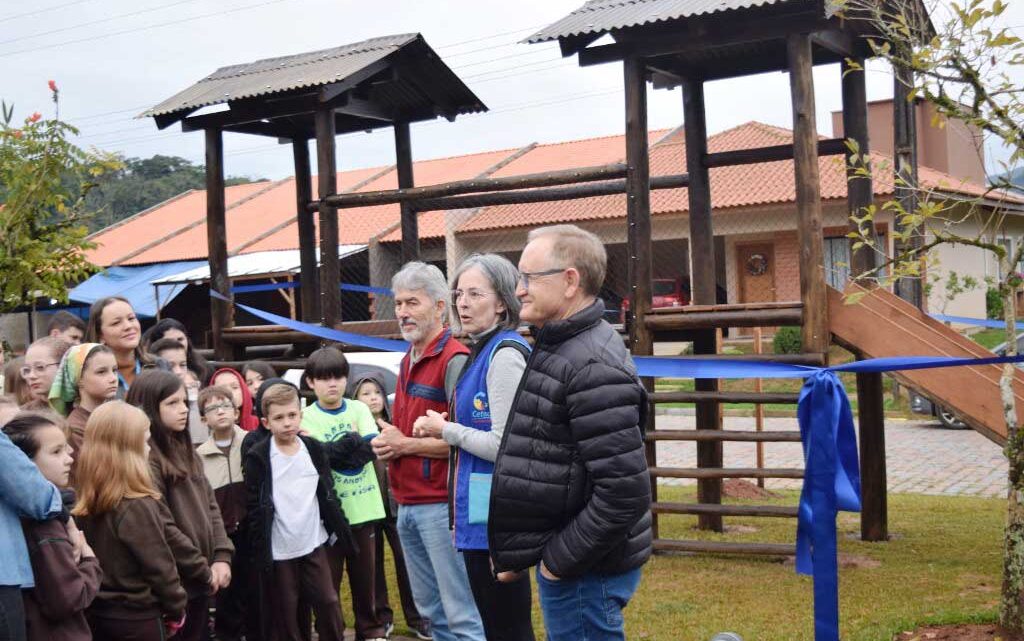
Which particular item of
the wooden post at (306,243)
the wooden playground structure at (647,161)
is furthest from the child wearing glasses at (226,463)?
the wooden post at (306,243)

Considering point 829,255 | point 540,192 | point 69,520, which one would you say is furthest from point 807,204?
point 829,255

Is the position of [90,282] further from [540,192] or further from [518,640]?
[518,640]

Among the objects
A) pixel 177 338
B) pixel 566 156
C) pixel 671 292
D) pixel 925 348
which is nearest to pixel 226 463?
pixel 177 338

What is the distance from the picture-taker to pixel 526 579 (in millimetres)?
4004

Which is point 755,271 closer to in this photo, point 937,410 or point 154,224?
point 937,410

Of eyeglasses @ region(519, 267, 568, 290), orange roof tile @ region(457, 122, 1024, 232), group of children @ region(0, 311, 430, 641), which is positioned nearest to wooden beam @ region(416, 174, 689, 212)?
group of children @ region(0, 311, 430, 641)

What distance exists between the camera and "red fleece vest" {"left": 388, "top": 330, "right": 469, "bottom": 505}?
15.1 ft

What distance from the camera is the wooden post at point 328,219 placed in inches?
387

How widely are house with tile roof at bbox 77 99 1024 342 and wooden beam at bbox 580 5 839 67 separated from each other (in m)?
5.46

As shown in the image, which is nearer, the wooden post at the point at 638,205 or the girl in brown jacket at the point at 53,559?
the girl in brown jacket at the point at 53,559

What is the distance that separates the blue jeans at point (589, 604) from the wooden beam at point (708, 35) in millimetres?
5661

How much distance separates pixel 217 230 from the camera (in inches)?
423

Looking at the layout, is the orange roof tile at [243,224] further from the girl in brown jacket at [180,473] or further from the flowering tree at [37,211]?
the girl in brown jacket at [180,473]

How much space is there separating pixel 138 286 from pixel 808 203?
2491 centimetres
